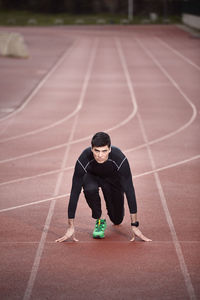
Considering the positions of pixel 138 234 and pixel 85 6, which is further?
pixel 85 6

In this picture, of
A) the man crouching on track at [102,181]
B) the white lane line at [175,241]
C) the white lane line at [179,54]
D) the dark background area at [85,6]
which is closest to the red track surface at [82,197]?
the white lane line at [175,241]

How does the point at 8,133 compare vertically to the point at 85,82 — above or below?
above

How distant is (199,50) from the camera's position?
35.3 metres

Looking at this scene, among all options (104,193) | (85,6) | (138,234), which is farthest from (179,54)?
A: (85,6)

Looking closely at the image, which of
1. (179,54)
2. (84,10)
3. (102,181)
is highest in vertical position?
(102,181)

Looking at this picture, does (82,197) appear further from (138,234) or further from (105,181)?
(138,234)

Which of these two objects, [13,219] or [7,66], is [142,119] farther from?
[7,66]

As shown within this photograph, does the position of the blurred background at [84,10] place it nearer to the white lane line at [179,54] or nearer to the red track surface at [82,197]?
the white lane line at [179,54]

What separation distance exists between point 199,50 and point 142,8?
1794 inches

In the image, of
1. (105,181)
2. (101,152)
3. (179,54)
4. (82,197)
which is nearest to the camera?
(101,152)

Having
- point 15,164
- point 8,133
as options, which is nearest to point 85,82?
point 8,133

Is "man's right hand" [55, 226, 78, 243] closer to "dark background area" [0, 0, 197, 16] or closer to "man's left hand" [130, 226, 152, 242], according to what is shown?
"man's left hand" [130, 226, 152, 242]

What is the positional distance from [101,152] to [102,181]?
0.77m

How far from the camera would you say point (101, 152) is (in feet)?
20.2
